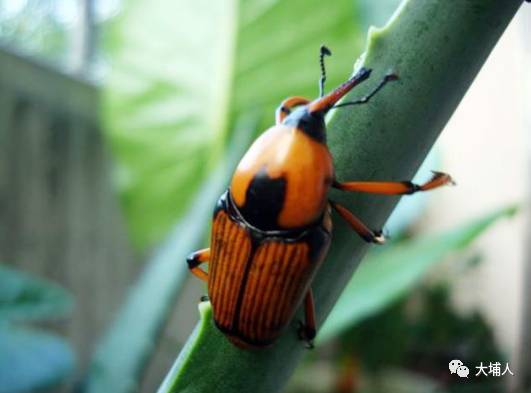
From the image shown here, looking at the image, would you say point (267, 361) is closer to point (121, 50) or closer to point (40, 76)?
point (121, 50)

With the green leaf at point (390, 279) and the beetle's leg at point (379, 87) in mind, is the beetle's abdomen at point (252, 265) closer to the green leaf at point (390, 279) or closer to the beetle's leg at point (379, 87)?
the beetle's leg at point (379, 87)

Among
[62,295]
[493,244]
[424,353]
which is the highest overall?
[62,295]

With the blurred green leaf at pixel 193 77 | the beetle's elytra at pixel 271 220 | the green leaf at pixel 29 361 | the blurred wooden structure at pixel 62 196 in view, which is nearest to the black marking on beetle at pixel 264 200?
the beetle's elytra at pixel 271 220

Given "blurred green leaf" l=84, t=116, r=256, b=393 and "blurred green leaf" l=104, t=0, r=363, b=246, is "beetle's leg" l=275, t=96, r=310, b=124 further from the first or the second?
"blurred green leaf" l=104, t=0, r=363, b=246

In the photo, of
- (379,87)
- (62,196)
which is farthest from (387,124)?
(62,196)

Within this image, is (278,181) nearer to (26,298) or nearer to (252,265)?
(252,265)

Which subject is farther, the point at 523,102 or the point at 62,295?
the point at 523,102

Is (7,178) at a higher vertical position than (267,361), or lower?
lower

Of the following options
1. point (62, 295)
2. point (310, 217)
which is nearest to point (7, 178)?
point (62, 295)
